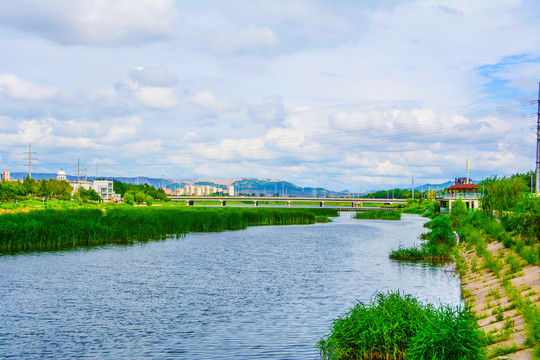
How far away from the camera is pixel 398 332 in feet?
47.8

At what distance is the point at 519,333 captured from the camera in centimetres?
1433

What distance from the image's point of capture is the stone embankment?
13.5m

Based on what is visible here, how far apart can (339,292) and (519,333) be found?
1186 cm

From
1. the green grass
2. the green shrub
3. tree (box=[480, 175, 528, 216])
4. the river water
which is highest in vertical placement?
tree (box=[480, 175, 528, 216])

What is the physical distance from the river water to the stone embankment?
1374 millimetres

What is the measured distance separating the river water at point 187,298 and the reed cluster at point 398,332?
1.43 meters

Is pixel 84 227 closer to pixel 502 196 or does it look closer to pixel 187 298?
pixel 187 298

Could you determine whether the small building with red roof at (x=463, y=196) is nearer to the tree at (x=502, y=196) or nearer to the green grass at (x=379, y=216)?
the green grass at (x=379, y=216)

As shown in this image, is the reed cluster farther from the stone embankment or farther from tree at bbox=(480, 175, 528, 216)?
tree at bbox=(480, 175, 528, 216)

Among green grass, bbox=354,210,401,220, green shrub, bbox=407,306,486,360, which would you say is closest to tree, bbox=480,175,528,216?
green grass, bbox=354,210,401,220

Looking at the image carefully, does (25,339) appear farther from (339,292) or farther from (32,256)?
(32,256)

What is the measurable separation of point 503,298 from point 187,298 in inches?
581

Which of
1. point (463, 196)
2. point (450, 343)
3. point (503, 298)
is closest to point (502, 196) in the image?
point (463, 196)

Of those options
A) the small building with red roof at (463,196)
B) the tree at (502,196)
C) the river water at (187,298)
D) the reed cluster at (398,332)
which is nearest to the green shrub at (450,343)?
the reed cluster at (398,332)
